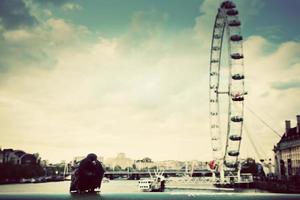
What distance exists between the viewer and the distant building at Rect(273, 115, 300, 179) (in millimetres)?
58844

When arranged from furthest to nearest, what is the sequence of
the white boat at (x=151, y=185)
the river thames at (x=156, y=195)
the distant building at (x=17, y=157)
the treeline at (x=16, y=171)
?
the distant building at (x=17, y=157) < the treeline at (x=16, y=171) < the white boat at (x=151, y=185) < the river thames at (x=156, y=195)

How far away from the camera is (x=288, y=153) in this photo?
205 ft

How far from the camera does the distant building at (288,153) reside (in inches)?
2317

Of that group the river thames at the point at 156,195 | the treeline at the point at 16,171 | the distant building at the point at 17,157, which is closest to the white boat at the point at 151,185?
the river thames at the point at 156,195

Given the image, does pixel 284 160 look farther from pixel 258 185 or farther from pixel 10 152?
pixel 10 152

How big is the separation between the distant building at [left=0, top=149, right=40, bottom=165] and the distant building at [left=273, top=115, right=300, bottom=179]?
5193cm

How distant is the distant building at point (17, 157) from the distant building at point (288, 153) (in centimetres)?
5193

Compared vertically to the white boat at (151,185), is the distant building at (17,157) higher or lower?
higher

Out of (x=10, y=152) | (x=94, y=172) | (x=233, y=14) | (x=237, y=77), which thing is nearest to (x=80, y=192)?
(x=94, y=172)

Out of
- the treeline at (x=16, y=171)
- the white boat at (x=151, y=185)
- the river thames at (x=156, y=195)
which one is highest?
the treeline at (x=16, y=171)

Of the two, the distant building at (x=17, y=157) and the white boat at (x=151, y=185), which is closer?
the white boat at (x=151, y=185)

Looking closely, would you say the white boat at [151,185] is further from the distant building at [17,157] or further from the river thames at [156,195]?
the distant building at [17,157]

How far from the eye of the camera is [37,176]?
99750 mm

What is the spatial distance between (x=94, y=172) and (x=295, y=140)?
26.4 metres
